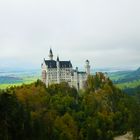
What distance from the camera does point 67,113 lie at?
11056 cm

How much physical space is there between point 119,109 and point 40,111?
39.5 m

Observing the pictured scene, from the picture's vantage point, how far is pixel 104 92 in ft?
449

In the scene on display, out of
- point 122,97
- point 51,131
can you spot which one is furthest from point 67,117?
point 122,97

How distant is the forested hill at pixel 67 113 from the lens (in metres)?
66.0

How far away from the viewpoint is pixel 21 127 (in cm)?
6625

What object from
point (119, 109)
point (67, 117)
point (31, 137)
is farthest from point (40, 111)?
point (119, 109)

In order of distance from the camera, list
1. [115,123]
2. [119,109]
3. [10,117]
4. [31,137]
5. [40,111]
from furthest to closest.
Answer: [119,109]
[115,123]
[40,111]
[31,137]
[10,117]

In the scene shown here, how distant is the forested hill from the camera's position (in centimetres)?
6600

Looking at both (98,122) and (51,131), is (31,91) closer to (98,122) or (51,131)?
(98,122)

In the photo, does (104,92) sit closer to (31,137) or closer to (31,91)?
(31,91)

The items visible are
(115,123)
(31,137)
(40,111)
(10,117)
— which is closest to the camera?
(10,117)

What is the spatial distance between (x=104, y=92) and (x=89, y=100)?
36.8ft

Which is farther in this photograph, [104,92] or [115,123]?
[104,92]

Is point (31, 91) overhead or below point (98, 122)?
overhead
